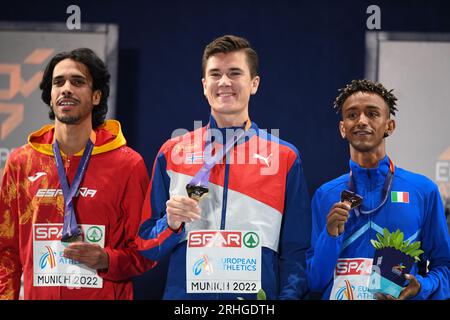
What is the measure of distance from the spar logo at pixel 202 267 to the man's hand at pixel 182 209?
238mm

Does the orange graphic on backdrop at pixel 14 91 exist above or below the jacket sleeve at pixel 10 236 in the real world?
above

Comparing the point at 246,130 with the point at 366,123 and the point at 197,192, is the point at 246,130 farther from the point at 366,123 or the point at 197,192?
the point at 366,123

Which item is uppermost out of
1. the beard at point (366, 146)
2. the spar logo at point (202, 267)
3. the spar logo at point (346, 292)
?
the beard at point (366, 146)

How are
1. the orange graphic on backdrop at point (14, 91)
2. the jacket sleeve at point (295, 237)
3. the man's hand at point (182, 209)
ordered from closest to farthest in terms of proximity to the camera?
the man's hand at point (182, 209), the jacket sleeve at point (295, 237), the orange graphic on backdrop at point (14, 91)

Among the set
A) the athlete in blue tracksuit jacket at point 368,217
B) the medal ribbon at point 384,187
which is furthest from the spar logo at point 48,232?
the medal ribbon at point 384,187

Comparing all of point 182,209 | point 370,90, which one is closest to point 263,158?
point 182,209

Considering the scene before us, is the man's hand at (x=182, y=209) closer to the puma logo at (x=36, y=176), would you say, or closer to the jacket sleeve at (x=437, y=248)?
the puma logo at (x=36, y=176)

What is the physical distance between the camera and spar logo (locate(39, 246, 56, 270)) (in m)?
3.31

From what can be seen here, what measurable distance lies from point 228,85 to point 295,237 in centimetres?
81

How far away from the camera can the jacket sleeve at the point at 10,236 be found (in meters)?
3.39

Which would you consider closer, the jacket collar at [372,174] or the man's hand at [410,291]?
the man's hand at [410,291]

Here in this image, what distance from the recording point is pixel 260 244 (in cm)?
316

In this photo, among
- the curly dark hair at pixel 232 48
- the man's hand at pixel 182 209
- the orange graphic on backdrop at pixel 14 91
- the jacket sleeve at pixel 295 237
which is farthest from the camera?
the orange graphic on backdrop at pixel 14 91
